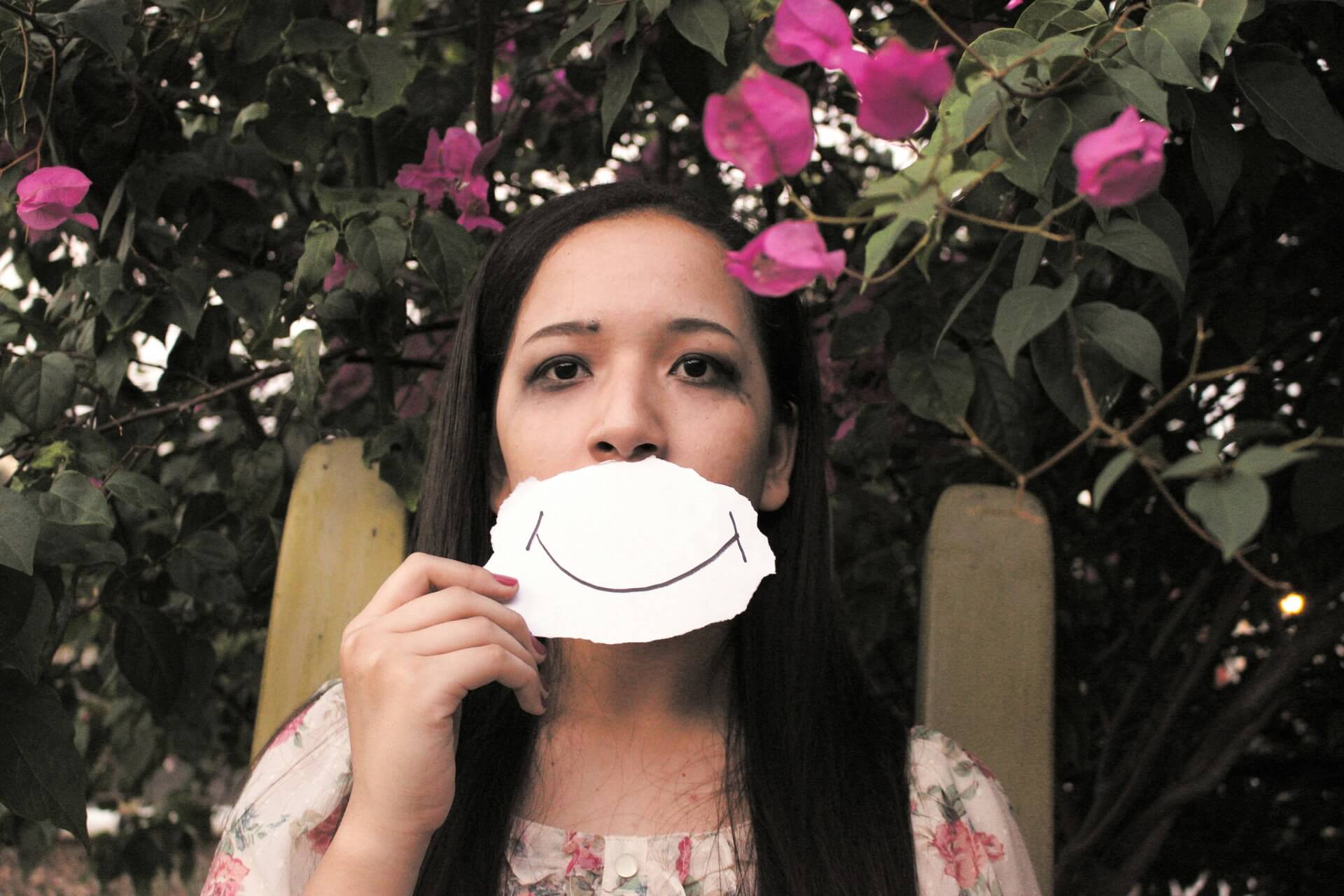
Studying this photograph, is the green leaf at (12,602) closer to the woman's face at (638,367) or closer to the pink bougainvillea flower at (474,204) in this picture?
the woman's face at (638,367)

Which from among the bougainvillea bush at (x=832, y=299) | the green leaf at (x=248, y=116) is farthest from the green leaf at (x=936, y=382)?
the green leaf at (x=248, y=116)

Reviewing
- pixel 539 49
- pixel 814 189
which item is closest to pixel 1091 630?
pixel 814 189

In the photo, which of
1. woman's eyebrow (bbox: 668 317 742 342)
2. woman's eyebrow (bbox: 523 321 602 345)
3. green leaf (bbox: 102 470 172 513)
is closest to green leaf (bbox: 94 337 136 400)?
green leaf (bbox: 102 470 172 513)

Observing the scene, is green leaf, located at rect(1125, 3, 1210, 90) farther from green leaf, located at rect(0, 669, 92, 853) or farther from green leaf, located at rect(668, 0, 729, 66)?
green leaf, located at rect(0, 669, 92, 853)

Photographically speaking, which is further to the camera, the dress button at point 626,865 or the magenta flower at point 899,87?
the dress button at point 626,865

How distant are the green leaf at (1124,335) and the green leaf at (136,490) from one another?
2.69 feet

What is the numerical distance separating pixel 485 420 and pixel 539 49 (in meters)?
0.79

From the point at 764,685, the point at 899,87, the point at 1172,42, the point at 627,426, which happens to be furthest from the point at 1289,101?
the point at 764,685

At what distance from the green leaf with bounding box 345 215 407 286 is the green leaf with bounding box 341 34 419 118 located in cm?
11

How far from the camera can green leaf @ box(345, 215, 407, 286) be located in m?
1.13

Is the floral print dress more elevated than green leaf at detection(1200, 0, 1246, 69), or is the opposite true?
green leaf at detection(1200, 0, 1246, 69)

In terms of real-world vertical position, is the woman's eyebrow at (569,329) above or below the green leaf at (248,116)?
below

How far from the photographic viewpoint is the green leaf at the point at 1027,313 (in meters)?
0.66

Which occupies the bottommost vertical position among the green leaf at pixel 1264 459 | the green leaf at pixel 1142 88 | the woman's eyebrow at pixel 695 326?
the green leaf at pixel 1264 459
